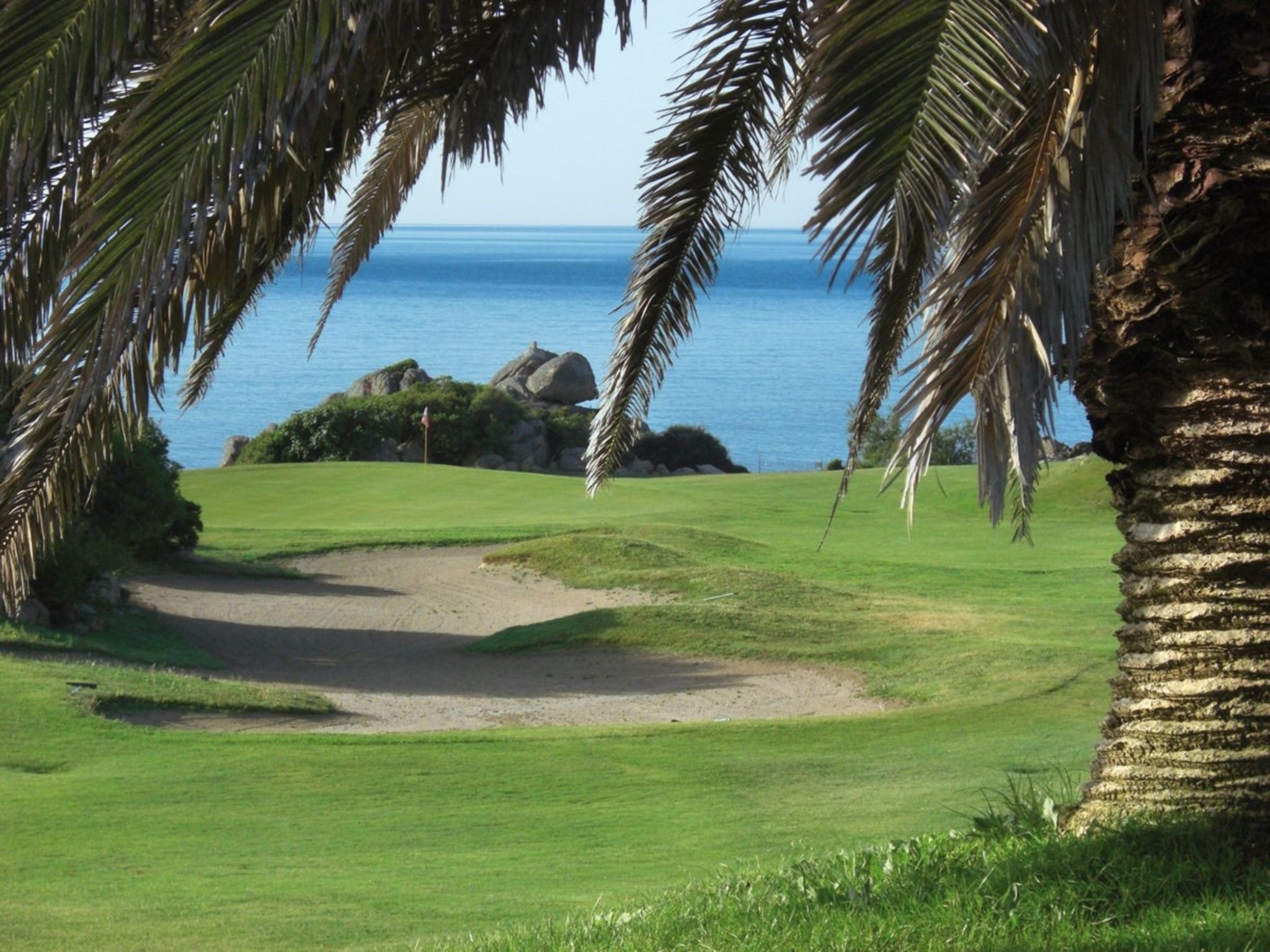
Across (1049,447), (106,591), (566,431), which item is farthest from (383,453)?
(1049,447)

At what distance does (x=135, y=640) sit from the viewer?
13.4m

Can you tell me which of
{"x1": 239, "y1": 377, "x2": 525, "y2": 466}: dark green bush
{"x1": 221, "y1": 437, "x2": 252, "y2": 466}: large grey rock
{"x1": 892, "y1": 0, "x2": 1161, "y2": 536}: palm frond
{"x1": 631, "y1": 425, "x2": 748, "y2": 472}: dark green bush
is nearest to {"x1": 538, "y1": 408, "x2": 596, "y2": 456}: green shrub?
{"x1": 239, "y1": 377, "x2": 525, "y2": 466}: dark green bush

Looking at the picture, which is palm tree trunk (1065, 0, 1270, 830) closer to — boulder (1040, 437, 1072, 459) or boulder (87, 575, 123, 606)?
boulder (1040, 437, 1072, 459)

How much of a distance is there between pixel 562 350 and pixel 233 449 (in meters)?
43.5

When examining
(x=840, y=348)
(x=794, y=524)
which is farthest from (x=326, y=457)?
(x=840, y=348)

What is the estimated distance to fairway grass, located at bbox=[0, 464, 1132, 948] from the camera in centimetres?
543

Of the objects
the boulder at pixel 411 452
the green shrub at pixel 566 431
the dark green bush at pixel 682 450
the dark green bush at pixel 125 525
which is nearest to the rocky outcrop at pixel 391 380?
the green shrub at pixel 566 431

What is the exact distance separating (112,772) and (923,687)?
6134 millimetres

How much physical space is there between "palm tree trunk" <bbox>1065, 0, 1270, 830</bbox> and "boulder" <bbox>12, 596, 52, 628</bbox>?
1082cm

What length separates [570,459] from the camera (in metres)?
33.1

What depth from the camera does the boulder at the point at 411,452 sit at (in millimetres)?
32094

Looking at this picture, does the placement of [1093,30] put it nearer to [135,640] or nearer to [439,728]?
[439,728]

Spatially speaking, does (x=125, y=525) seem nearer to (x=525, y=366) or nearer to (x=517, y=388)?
(x=517, y=388)

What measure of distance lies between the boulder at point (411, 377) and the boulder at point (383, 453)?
418cm
